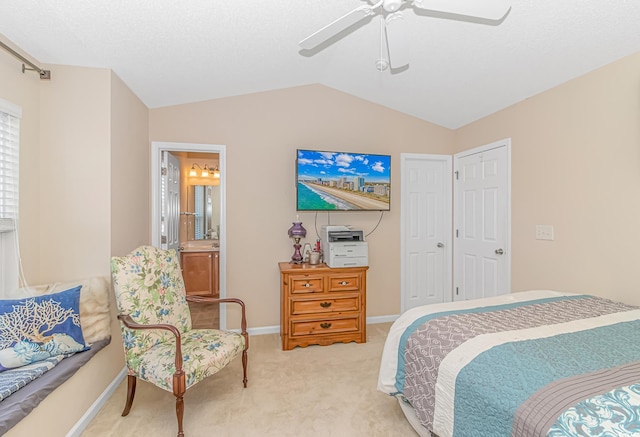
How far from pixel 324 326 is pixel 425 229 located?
179 cm

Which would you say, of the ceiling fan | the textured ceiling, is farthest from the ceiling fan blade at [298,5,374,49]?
the textured ceiling

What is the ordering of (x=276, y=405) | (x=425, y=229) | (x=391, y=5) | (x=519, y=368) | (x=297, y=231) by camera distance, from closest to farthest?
(x=519, y=368) → (x=391, y=5) → (x=276, y=405) → (x=297, y=231) → (x=425, y=229)

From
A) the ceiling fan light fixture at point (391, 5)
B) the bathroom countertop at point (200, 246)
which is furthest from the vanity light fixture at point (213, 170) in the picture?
the ceiling fan light fixture at point (391, 5)

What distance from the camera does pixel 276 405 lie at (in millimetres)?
2129

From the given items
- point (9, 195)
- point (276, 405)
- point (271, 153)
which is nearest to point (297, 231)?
point (271, 153)

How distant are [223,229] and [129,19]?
1967mm

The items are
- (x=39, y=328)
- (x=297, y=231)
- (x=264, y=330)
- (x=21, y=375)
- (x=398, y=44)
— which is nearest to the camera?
(x=21, y=375)

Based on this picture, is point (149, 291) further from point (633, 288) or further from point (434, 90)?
point (633, 288)

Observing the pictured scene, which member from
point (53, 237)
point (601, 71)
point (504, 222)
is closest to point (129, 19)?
point (53, 237)

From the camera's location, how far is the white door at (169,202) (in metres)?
3.34

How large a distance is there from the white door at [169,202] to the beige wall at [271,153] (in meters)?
0.39

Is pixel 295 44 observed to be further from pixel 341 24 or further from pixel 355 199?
pixel 355 199

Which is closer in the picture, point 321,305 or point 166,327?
point 166,327

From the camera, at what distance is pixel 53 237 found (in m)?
2.18
